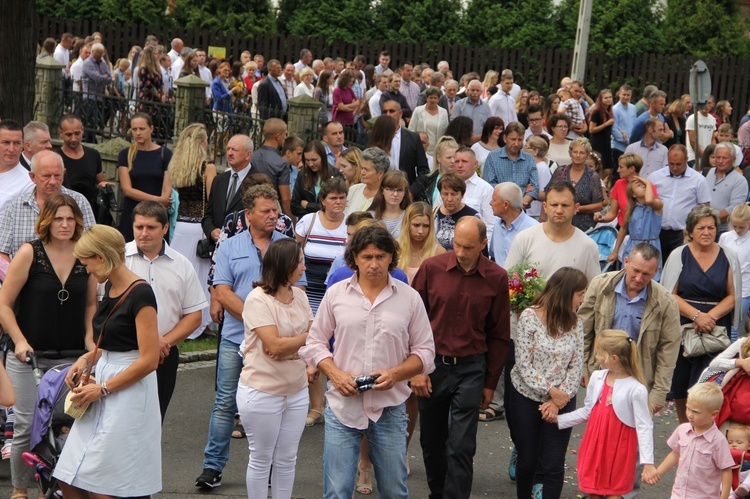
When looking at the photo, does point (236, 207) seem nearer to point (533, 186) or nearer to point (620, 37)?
point (533, 186)

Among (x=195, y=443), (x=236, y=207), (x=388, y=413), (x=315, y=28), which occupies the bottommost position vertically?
(x=195, y=443)

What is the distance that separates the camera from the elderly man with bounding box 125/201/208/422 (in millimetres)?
7008

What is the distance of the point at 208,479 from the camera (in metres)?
7.56

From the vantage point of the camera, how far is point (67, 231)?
690cm

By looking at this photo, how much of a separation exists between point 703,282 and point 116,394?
4983 millimetres

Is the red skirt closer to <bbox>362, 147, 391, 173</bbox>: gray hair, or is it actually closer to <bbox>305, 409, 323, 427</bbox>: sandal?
<bbox>305, 409, 323, 427</bbox>: sandal

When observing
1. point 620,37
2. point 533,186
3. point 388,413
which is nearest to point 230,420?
point 388,413

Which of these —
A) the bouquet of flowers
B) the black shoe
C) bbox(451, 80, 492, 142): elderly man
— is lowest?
the black shoe

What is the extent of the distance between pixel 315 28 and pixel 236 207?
25.6 m

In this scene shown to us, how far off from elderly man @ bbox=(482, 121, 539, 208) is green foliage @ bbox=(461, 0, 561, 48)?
868 inches

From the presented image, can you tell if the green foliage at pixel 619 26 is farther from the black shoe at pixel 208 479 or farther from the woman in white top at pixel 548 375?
the black shoe at pixel 208 479

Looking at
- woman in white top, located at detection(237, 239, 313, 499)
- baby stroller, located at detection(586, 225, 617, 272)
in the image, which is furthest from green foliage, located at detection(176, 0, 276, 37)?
woman in white top, located at detection(237, 239, 313, 499)

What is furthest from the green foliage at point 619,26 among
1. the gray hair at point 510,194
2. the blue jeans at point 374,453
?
the blue jeans at point 374,453

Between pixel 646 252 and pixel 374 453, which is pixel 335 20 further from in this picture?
pixel 374 453
